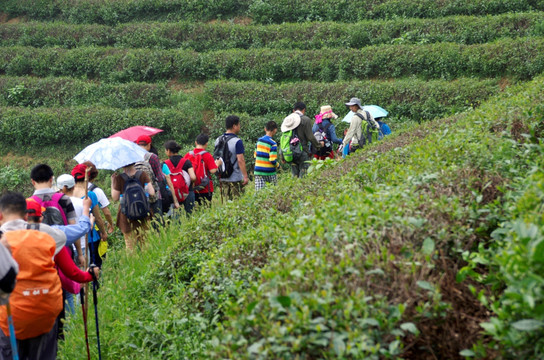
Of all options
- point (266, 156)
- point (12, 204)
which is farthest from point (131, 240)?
point (12, 204)

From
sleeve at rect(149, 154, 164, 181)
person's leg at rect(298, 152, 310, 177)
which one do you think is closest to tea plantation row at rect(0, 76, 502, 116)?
person's leg at rect(298, 152, 310, 177)

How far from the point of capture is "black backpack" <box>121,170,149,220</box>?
312 inches

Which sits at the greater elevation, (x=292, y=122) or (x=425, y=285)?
(x=425, y=285)

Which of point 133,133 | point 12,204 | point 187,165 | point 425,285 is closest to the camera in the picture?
point 425,285

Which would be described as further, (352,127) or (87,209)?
(352,127)

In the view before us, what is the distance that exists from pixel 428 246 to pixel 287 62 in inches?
658

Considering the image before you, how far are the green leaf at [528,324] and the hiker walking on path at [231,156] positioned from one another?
7.25 meters

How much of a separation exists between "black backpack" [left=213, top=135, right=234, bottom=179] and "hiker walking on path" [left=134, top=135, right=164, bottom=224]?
130 centimetres

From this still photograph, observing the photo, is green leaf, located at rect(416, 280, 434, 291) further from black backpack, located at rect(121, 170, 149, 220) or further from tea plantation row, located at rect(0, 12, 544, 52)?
tea plantation row, located at rect(0, 12, 544, 52)

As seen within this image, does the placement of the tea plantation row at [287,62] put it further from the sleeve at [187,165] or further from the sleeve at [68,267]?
the sleeve at [68,267]

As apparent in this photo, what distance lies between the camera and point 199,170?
973 cm

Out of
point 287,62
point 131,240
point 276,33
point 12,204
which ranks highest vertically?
point 276,33

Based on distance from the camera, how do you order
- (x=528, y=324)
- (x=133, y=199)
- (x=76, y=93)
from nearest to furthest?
(x=528, y=324)
(x=133, y=199)
(x=76, y=93)

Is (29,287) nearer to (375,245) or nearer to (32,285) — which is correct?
(32,285)
